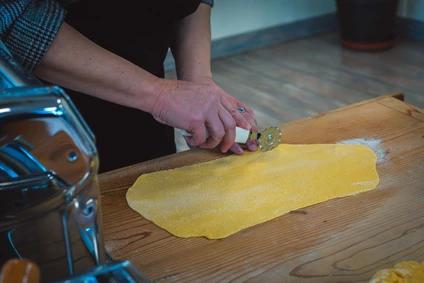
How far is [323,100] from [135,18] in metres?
2.00

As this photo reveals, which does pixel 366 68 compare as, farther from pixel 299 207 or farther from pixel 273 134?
pixel 299 207

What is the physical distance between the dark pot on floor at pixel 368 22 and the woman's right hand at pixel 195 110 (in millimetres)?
2912

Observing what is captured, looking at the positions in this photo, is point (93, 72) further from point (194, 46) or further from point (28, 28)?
point (194, 46)

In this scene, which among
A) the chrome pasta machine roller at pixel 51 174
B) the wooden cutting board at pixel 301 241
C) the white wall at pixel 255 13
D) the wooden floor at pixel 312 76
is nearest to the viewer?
the chrome pasta machine roller at pixel 51 174

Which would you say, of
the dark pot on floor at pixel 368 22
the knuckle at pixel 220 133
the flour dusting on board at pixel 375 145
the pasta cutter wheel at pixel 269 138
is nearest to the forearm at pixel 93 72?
the knuckle at pixel 220 133

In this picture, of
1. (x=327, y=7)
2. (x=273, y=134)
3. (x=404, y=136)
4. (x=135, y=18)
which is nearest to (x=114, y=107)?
(x=135, y=18)

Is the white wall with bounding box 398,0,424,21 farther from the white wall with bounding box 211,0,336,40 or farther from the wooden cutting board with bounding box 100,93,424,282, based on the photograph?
the wooden cutting board with bounding box 100,93,424,282

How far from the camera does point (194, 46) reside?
121 cm

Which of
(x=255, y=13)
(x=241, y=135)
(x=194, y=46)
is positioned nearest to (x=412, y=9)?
(x=255, y=13)

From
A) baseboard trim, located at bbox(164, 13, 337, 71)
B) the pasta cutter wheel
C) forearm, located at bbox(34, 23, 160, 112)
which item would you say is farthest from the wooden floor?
forearm, located at bbox(34, 23, 160, 112)

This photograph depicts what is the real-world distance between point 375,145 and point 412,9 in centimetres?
320

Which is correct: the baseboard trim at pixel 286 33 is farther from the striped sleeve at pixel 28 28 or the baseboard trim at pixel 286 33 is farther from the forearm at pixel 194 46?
the striped sleeve at pixel 28 28

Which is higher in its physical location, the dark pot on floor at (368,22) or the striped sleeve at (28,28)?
the striped sleeve at (28,28)

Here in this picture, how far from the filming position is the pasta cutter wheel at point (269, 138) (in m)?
1.09
